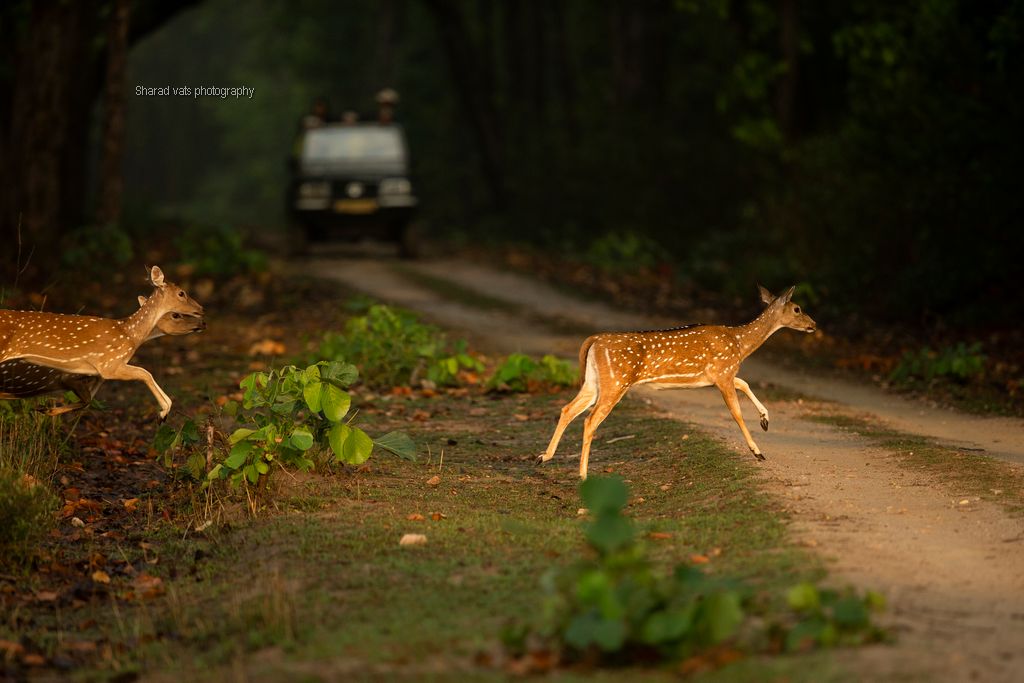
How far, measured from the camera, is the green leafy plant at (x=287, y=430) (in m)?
11.1

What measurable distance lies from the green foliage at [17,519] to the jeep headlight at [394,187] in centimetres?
2168

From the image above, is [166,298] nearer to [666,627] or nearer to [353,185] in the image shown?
[666,627]

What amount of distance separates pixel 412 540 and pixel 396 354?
6848 mm

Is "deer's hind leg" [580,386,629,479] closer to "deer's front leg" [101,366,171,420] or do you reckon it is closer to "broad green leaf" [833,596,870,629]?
"deer's front leg" [101,366,171,420]

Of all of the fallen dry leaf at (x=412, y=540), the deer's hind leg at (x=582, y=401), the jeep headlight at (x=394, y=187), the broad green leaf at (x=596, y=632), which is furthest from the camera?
the jeep headlight at (x=394, y=187)

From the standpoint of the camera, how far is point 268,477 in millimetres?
11266

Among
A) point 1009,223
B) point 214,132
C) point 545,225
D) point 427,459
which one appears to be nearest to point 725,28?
point 545,225

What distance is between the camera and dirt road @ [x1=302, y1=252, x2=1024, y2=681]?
7.21 metres

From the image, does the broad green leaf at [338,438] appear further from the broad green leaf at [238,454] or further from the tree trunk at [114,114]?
the tree trunk at [114,114]

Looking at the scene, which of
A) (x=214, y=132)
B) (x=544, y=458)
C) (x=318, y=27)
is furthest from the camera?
(x=214, y=132)

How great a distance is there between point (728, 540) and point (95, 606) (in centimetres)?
391

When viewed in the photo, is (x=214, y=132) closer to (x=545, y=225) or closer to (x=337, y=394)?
(x=545, y=225)

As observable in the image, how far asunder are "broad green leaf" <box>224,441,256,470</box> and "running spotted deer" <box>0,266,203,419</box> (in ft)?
3.18

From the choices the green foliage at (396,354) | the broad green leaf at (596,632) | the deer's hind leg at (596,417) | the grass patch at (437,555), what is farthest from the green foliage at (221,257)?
the broad green leaf at (596,632)
